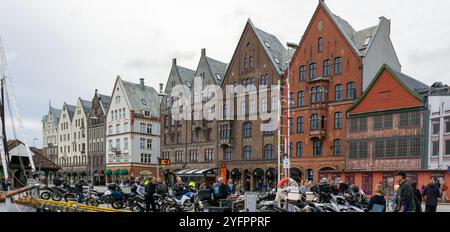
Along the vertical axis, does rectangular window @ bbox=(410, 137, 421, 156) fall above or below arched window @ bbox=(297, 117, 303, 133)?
below

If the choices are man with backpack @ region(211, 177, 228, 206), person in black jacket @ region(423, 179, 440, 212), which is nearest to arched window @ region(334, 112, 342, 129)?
person in black jacket @ region(423, 179, 440, 212)

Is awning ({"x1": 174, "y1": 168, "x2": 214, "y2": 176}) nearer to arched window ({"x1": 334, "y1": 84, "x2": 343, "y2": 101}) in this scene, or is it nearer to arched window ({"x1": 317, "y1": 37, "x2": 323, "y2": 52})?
arched window ({"x1": 334, "y1": 84, "x2": 343, "y2": 101})

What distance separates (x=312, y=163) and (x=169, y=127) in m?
25.4

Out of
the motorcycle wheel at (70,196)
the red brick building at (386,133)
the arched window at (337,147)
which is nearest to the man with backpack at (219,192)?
the motorcycle wheel at (70,196)

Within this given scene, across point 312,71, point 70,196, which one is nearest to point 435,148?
point 312,71

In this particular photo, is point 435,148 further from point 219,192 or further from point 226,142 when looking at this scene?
point 226,142

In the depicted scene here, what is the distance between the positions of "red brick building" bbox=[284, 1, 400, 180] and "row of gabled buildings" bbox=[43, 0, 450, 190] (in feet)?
0.36

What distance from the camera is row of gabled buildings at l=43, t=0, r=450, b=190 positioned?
3097 cm

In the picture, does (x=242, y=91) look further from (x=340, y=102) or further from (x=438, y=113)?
(x=438, y=113)

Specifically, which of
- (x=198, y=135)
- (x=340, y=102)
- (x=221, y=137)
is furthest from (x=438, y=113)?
(x=198, y=135)

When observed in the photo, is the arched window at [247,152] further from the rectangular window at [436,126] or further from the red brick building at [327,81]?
the rectangular window at [436,126]

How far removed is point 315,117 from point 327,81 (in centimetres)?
426

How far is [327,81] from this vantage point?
4184 centimetres

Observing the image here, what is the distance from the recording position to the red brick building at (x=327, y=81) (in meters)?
40.2
